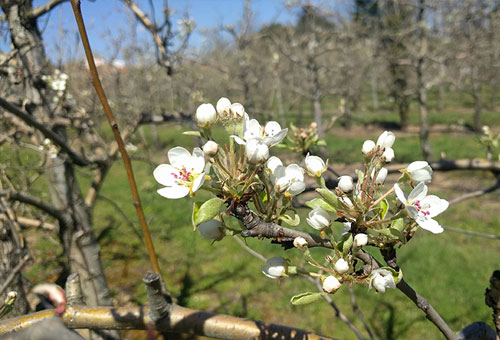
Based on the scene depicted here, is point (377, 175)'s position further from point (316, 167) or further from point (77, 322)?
point (77, 322)

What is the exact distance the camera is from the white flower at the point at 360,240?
0.80 metres

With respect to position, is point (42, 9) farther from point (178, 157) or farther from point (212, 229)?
point (212, 229)

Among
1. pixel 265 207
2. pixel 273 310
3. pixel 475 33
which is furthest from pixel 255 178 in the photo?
pixel 475 33

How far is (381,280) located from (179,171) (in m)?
0.58

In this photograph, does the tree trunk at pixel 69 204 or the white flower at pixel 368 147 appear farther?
the tree trunk at pixel 69 204

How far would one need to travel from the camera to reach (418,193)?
0.87m

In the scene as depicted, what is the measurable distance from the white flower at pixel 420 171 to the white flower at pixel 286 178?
320mm

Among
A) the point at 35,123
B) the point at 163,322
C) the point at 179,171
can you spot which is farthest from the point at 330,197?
the point at 35,123

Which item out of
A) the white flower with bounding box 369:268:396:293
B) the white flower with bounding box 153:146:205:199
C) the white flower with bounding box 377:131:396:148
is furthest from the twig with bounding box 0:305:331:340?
the white flower with bounding box 377:131:396:148

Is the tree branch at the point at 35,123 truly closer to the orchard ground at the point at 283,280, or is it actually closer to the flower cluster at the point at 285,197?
the orchard ground at the point at 283,280

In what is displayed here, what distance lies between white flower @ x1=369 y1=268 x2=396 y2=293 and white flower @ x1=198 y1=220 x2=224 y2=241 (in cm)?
38

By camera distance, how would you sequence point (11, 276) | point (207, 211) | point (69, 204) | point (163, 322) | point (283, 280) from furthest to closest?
point (283, 280) → point (69, 204) → point (11, 276) → point (163, 322) → point (207, 211)

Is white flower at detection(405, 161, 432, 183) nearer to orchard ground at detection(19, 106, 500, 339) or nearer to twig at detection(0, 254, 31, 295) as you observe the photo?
orchard ground at detection(19, 106, 500, 339)

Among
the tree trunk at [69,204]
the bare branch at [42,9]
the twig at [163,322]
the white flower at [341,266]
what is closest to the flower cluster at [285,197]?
the white flower at [341,266]
